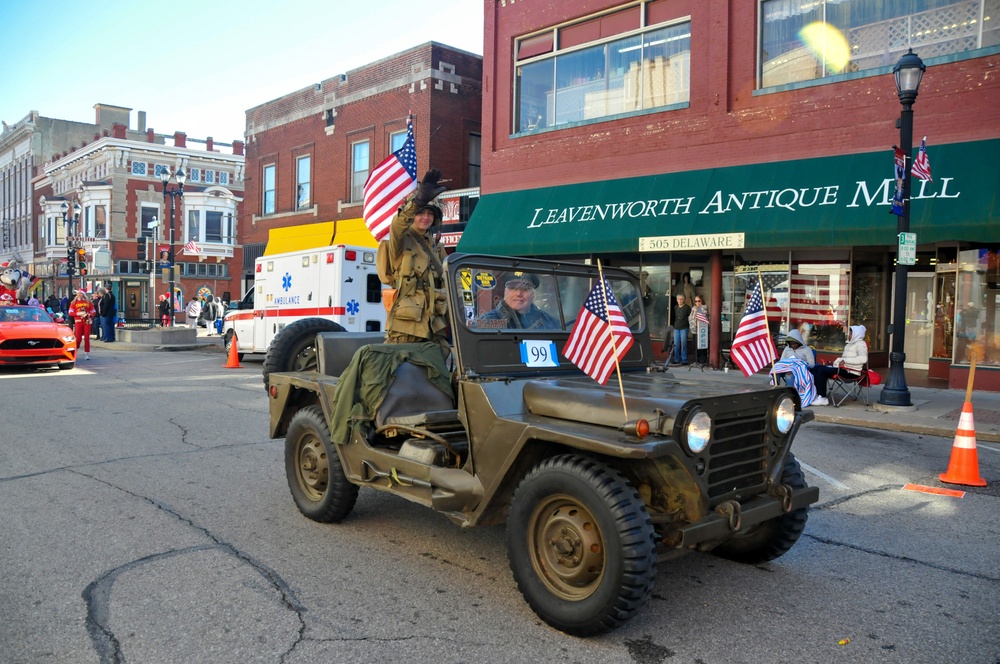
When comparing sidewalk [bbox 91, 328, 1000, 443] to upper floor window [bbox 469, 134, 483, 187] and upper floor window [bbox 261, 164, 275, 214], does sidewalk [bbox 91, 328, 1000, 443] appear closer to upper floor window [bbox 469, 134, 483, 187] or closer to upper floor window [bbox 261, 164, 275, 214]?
upper floor window [bbox 469, 134, 483, 187]

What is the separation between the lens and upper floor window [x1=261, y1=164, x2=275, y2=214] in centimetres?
2930

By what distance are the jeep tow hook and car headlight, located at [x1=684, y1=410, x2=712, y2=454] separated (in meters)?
0.32

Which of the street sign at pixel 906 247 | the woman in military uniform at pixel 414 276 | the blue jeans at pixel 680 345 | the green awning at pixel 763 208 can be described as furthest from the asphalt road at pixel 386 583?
the blue jeans at pixel 680 345

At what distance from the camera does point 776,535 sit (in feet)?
14.2

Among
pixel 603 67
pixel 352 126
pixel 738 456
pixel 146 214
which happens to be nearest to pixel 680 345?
pixel 603 67

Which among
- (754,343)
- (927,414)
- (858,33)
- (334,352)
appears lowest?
(927,414)

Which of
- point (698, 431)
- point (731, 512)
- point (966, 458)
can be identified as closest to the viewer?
point (698, 431)

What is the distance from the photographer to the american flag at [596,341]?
13.3 ft

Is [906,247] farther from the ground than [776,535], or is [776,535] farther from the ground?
[906,247]

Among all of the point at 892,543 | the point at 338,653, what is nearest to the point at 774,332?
the point at 892,543

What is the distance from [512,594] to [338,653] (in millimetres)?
1054

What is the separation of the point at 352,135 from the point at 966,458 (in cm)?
2201

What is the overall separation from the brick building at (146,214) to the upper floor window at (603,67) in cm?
3655

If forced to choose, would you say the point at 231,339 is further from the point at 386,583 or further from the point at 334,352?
the point at 386,583
